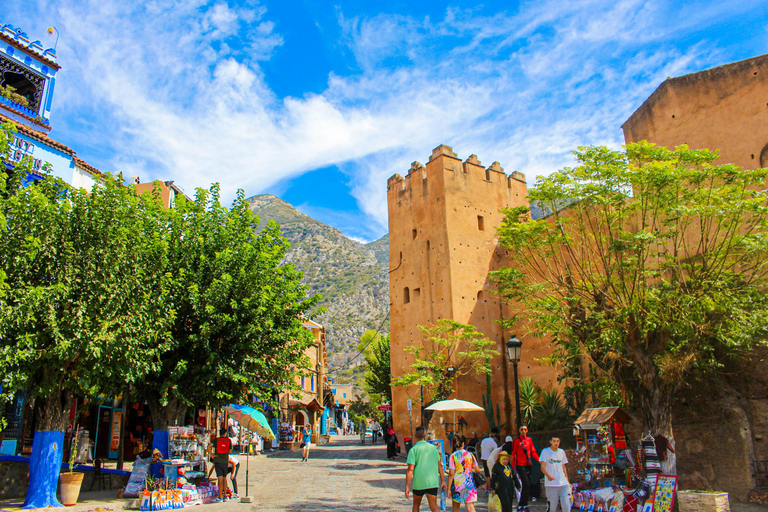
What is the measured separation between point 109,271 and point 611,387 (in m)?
12.6

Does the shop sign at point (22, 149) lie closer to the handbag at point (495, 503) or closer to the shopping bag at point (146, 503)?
the shopping bag at point (146, 503)

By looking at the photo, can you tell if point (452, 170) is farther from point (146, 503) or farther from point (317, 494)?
point (146, 503)

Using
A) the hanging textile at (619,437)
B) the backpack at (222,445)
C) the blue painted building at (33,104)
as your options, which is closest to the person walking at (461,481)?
the hanging textile at (619,437)

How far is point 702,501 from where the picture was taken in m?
8.97

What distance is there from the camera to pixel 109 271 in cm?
1090

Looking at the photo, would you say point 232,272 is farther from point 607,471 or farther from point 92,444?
point 607,471

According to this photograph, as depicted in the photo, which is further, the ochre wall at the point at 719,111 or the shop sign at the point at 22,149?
the ochre wall at the point at 719,111

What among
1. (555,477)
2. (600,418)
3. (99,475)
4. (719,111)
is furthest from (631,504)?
(719,111)

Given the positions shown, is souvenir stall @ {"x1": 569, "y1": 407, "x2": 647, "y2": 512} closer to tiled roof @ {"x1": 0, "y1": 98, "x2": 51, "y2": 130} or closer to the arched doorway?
tiled roof @ {"x1": 0, "y1": 98, "x2": 51, "y2": 130}

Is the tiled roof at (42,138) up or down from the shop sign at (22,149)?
up

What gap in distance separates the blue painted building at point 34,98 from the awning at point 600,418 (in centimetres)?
1830

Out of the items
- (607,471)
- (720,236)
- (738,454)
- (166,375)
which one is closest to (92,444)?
Result: (166,375)

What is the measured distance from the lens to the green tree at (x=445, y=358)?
878 inches

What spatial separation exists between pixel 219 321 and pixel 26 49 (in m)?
16.4
